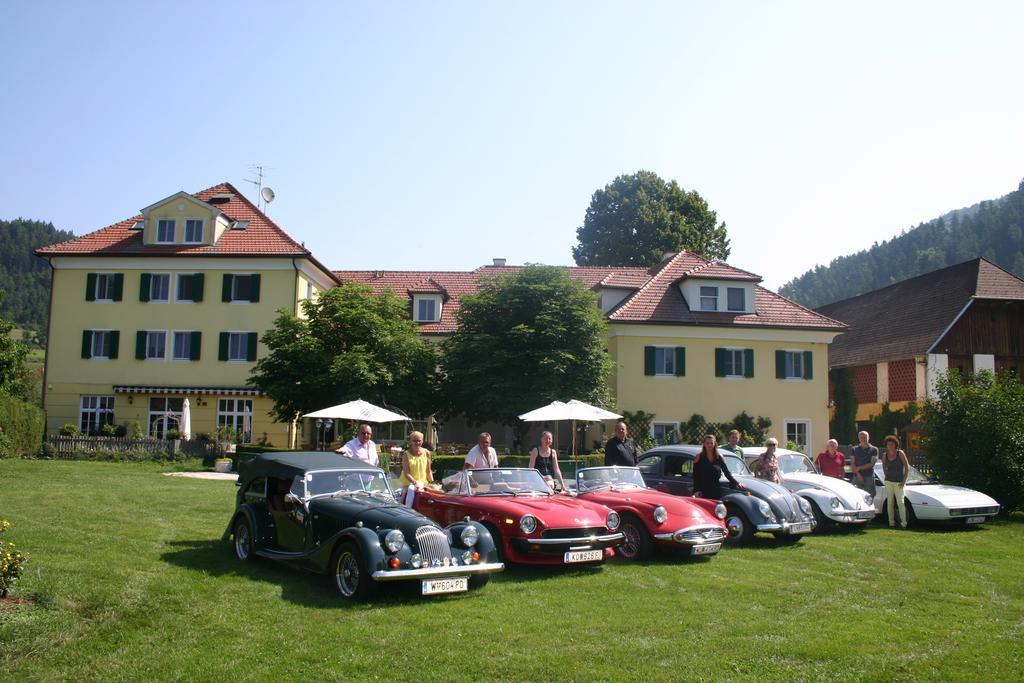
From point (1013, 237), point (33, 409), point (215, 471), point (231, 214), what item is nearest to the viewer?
point (215, 471)

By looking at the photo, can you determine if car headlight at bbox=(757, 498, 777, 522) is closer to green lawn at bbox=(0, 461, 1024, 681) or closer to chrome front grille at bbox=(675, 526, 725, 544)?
green lawn at bbox=(0, 461, 1024, 681)

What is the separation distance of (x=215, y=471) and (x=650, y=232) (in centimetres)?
3245

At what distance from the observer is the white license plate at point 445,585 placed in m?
→ 8.77

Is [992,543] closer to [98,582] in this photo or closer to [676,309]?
[98,582]

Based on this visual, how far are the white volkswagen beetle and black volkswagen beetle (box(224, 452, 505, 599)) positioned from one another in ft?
25.2

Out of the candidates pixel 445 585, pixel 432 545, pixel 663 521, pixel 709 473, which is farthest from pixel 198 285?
pixel 445 585

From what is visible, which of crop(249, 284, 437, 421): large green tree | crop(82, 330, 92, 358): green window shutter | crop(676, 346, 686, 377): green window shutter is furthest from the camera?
crop(82, 330, 92, 358): green window shutter

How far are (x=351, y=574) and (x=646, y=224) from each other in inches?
1773

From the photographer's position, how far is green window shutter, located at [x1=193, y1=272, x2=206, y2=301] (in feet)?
117

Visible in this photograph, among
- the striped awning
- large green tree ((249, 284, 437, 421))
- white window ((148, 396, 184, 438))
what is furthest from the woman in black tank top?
white window ((148, 396, 184, 438))

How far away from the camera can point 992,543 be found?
1405cm

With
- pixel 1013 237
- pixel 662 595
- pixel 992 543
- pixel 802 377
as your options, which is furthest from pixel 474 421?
pixel 1013 237

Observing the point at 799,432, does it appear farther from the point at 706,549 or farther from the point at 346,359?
the point at 706,549

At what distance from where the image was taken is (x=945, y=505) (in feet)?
51.7
